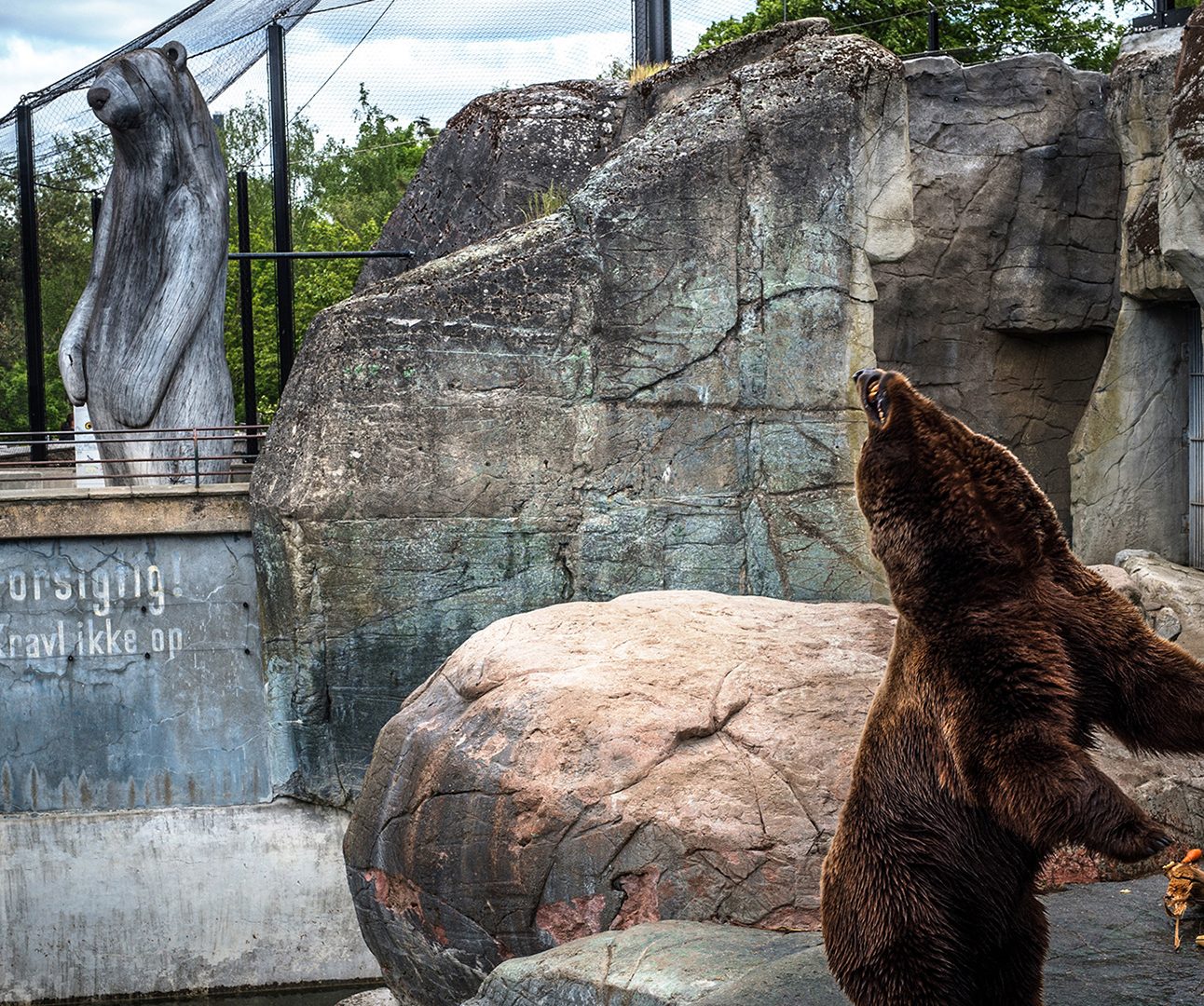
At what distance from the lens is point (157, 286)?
9.27 meters

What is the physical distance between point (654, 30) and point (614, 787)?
764cm

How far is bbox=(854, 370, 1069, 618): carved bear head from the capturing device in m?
2.79

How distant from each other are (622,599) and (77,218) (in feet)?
85.4

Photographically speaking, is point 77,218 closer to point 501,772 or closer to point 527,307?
point 527,307

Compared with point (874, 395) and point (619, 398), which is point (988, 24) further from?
point (874, 395)

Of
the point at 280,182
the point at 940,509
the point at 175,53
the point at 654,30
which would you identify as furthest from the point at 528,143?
the point at 940,509

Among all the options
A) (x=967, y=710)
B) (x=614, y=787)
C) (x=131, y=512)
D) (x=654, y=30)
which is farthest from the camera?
(x=654, y=30)

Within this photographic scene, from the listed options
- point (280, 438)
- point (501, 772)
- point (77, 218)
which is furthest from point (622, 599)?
point (77, 218)

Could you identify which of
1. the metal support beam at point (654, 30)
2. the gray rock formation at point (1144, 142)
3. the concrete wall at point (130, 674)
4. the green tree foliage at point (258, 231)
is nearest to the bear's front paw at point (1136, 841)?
the concrete wall at point (130, 674)

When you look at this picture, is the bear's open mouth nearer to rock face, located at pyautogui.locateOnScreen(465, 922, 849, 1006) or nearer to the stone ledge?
rock face, located at pyautogui.locateOnScreen(465, 922, 849, 1006)

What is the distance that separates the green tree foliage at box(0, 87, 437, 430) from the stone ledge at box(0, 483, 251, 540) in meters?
9.08

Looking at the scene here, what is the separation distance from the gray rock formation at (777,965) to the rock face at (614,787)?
7.6 inches

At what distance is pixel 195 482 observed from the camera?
8773 millimetres

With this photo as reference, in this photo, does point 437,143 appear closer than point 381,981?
No
